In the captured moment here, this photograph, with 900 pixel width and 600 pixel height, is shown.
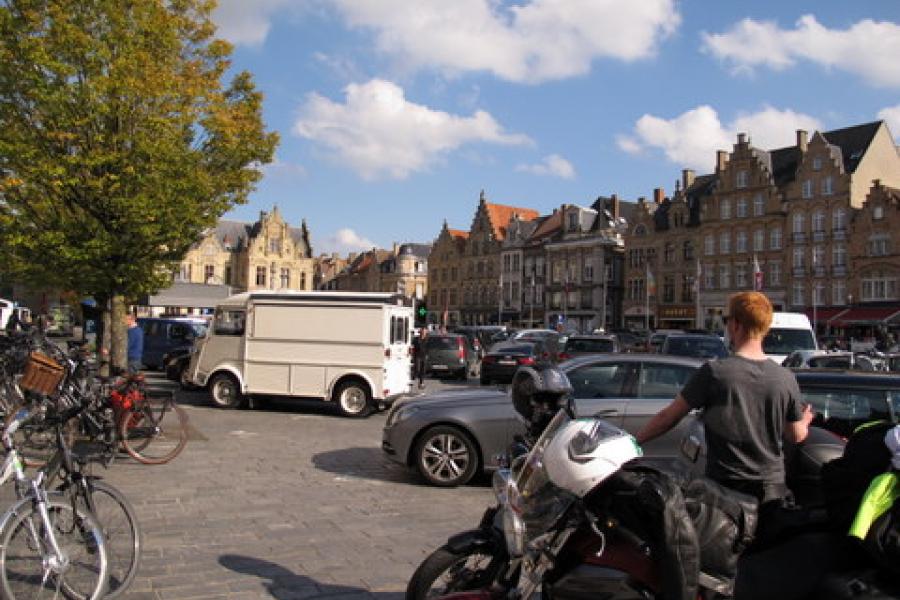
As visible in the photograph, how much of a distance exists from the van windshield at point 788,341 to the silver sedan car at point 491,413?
12418mm

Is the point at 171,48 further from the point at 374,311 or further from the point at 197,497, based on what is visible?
the point at 197,497

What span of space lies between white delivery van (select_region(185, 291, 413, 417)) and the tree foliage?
2.50m

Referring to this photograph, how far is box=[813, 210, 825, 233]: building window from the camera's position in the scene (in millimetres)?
54812

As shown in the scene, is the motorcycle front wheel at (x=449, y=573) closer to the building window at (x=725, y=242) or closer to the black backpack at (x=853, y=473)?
the black backpack at (x=853, y=473)

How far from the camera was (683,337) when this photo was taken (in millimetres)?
17656

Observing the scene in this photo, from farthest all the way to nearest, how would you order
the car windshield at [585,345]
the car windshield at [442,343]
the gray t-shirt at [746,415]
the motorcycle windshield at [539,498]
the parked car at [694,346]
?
the car windshield at [442,343] → the car windshield at [585,345] → the parked car at [694,346] → the gray t-shirt at [746,415] → the motorcycle windshield at [539,498]

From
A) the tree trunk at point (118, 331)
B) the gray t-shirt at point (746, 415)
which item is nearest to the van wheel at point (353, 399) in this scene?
the tree trunk at point (118, 331)

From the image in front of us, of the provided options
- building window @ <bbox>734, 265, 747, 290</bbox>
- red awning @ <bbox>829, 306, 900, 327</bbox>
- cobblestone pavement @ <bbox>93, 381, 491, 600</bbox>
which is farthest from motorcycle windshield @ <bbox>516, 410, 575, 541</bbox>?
building window @ <bbox>734, 265, 747, 290</bbox>

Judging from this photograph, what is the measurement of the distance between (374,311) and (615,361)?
23.3ft

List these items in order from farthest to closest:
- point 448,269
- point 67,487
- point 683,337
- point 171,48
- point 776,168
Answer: point 448,269, point 776,168, point 683,337, point 171,48, point 67,487

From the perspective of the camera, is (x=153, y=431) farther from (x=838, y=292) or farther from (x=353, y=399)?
(x=838, y=292)

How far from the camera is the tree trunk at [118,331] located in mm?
A: 12992

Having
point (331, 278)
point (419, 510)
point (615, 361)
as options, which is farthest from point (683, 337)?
point (331, 278)

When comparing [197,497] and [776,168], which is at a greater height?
[776,168]
